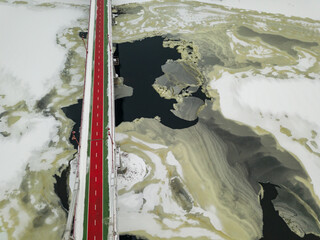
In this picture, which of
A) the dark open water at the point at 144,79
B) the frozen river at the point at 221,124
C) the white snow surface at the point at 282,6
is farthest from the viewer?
the white snow surface at the point at 282,6

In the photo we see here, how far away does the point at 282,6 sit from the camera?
177ft

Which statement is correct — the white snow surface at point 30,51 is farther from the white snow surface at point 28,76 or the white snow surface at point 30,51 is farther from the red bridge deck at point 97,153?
the red bridge deck at point 97,153

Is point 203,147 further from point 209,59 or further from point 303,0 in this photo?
point 303,0

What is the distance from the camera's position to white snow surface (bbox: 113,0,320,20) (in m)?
52.4

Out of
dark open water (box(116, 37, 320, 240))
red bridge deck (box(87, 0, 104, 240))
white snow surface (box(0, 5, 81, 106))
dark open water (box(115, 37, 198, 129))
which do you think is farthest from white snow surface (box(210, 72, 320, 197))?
white snow surface (box(0, 5, 81, 106))

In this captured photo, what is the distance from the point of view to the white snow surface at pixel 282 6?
5238cm

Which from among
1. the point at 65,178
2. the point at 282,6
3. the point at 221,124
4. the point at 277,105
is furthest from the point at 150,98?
the point at 282,6

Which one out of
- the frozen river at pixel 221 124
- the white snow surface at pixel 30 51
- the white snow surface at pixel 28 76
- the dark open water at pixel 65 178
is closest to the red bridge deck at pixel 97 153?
the frozen river at pixel 221 124

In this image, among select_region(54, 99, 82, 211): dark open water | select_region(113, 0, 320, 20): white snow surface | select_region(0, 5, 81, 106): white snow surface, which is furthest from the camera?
select_region(113, 0, 320, 20): white snow surface

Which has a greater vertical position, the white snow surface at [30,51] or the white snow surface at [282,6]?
the white snow surface at [282,6]

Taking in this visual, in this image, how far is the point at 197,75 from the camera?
42406 millimetres

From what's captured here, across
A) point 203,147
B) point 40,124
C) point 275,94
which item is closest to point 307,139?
point 275,94

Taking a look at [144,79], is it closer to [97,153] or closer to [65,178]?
[97,153]

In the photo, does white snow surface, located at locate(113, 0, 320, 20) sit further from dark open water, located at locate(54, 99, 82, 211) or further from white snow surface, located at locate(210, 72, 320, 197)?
dark open water, located at locate(54, 99, 82, 211)
